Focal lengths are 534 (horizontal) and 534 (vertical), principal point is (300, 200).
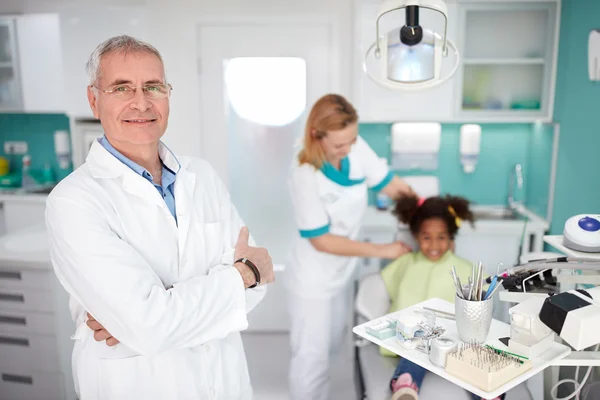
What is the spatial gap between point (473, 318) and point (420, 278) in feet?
3.30

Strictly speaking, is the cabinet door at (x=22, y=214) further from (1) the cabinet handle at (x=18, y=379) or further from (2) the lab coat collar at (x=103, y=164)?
(2) the lab coat collar at (x=103, y=164)

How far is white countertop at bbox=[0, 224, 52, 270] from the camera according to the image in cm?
224

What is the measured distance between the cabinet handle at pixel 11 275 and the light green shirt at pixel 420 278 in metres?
1.58

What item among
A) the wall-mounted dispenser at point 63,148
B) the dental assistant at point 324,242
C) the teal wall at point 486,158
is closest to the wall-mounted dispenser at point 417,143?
the teal wall at point 486,158

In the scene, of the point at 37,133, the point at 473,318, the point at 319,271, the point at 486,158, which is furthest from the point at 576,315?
the point at 37,133

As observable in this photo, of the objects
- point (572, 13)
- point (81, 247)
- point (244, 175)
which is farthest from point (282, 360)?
point (572, 13)

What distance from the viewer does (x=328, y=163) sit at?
2.25 meters

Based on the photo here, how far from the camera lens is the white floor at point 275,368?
2.74 meters

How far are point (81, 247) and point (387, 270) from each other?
4.86 ft

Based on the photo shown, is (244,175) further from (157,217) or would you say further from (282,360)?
(157,217)

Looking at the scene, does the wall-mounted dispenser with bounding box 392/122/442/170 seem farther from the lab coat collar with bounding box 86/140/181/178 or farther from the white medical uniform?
the lab coat collar with bounding box 86/140/181/178

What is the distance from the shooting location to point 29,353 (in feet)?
7.75

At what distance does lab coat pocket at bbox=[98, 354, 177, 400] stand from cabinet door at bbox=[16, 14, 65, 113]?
8.41ft

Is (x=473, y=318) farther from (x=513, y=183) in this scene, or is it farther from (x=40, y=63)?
(x=40, y=63)
